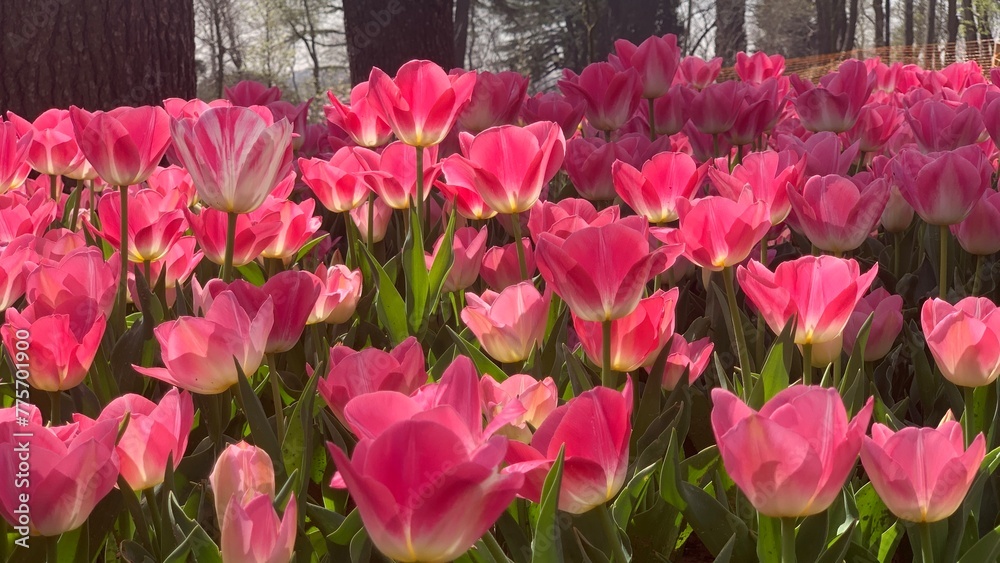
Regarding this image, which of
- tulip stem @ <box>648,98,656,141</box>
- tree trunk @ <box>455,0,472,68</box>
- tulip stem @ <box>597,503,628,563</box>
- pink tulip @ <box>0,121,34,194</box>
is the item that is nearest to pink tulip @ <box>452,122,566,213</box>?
tulip stem @ <box>597,503,628,563</box>

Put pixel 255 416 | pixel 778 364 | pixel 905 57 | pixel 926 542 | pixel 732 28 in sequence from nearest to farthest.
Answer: pixel 926 542 < pixel 255 416 < pixel 778 364 < pixel 905 57 < pixel 732 28

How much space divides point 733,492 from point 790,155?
55cm

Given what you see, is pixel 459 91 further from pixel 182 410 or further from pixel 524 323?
pixel 182 410

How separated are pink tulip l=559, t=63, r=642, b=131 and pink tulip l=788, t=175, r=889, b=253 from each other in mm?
1002

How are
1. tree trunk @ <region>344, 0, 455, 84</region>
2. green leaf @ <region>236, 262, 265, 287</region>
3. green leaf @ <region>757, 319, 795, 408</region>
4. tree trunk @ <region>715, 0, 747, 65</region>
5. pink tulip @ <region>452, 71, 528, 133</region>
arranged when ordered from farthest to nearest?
tree trunk @ <region>715, 0, 747, 65</region>, tree trunk @ <region>344, 0, 455, 84</region>, pink tulip @ <region>452, 71, 528, 133</region>, green leaf @ <region>236, 262, 265, 287</region>, green leaf @ <region>757, 319, 795, 408</region>

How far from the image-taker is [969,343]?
0.91 meters

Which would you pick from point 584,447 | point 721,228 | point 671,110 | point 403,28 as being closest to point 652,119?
point 671,110

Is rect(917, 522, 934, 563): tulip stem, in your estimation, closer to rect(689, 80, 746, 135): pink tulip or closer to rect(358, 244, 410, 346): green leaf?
rect(358, 244, 410, 346): green leaf

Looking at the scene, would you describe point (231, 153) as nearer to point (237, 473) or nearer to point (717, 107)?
point (237, 473)

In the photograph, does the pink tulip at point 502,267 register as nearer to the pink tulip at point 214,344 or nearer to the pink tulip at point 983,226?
the pink tulip at point 214,344

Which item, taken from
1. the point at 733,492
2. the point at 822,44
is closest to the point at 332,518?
the point at 733,492

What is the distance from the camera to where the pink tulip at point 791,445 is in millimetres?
625

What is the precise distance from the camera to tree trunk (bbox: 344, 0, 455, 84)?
5113mm

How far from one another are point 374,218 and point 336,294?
2.10ft
